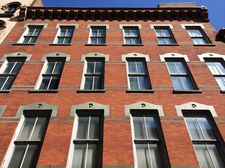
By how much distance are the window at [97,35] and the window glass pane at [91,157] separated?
8377mm

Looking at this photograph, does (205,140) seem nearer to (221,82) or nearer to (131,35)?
(221,82)

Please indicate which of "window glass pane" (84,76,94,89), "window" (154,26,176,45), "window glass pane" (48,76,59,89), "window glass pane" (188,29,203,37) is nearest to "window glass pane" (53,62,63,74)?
"window glass pane" (48,76,59,89)

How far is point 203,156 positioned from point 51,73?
8.40 meters

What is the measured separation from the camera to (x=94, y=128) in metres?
10.4

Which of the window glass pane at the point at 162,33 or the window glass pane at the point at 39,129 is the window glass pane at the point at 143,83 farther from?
the window glass pane at the point at 162,33

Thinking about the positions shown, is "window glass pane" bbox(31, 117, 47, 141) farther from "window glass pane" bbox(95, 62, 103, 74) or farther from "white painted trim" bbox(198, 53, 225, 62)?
"white painted trim" bbox(198, 53, 225, 62)

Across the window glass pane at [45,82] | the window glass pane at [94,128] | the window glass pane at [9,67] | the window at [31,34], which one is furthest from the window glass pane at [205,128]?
the window at [31,34]

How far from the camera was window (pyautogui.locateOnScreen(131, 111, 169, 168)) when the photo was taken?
9.12m

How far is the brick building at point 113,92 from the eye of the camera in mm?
9367

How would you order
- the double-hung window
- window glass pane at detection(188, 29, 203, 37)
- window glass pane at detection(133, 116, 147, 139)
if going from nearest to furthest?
1. window glass pane at detection(133, 116, 147, 139)
2. the double-hung window
3. window glass pane at detection(188, 29, 203, 37)

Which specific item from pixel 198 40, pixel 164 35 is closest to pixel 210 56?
pixel 198 40

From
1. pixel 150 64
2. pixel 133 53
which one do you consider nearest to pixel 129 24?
pixel 133 53

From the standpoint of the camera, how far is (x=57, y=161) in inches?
347

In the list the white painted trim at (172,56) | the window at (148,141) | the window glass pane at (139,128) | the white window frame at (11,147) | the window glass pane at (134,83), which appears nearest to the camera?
the white window frame at (11,147)
